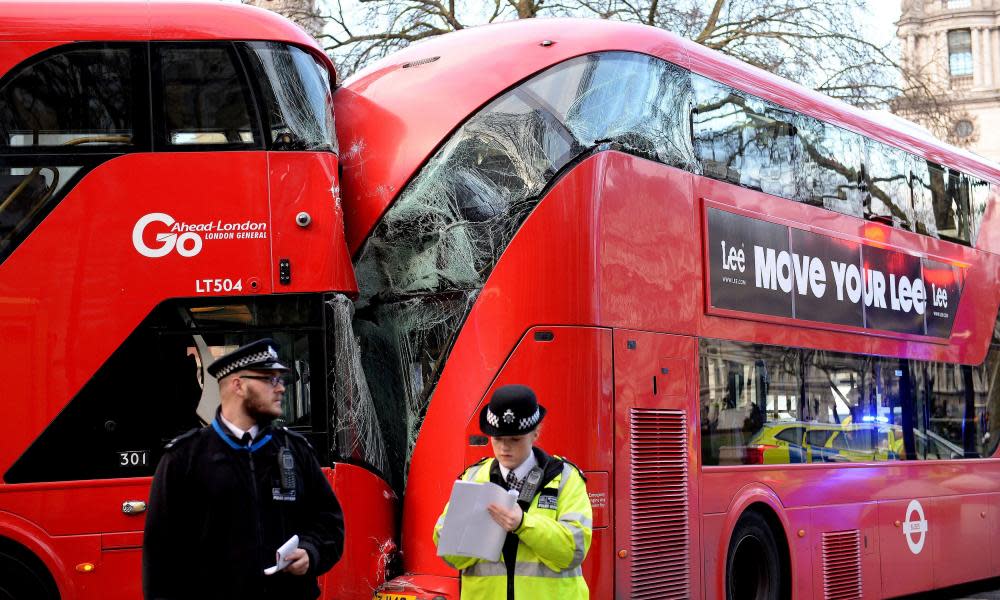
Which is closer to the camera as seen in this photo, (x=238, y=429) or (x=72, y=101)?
(x=238, y=429)

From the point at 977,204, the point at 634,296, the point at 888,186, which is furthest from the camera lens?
the point at 977,204

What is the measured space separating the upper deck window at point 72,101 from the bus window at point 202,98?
7.6 inches

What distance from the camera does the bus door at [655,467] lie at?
814 cm

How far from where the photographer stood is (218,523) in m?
4.17

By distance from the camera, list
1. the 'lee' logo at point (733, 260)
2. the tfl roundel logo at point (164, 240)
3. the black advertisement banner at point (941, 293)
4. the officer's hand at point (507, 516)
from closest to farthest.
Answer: the officer's hand at point (507, 516) < the tfl roundel logo at point (164, 240) < the 'lee' logo at point (733, 260) < the black advertisement banner at point (941, 293)

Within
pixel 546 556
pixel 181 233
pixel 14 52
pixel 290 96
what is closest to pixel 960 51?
pixel 290 96

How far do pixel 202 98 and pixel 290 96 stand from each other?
55 cm

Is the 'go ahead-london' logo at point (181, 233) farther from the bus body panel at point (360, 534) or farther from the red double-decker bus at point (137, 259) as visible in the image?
the bus body panel at point (360, 534)

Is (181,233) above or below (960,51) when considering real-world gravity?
below

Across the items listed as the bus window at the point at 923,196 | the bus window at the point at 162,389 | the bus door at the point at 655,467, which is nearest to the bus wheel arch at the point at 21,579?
the bus window at the point at 162,389

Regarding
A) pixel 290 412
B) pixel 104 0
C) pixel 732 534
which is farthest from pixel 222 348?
pixel 732 534

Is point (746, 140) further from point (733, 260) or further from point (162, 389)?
point (162, 389)

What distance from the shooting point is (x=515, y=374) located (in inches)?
311

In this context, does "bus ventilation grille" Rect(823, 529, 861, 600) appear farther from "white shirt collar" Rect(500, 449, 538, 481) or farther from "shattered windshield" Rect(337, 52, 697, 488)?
"white shirt collar" Rect(500, 449, 538, 481)
